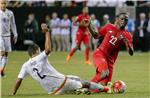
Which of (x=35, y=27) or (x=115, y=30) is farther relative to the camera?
(x=35, y=27)

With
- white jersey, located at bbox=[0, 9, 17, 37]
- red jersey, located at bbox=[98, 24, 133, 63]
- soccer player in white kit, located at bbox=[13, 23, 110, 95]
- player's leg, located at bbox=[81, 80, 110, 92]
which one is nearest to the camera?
soccer player in white kit, located at bbox=[13, 23, 110, 95]

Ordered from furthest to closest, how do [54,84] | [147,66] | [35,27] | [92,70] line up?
[35,27]
[147,66]
[92,70]
[54,84]

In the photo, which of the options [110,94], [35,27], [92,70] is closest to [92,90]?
[110,94]

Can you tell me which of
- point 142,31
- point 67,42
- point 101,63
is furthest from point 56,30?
point 101,63

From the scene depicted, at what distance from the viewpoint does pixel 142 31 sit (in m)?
38.6

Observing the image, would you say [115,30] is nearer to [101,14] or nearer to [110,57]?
[110,57]

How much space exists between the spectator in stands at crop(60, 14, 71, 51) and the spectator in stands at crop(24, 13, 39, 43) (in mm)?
1590

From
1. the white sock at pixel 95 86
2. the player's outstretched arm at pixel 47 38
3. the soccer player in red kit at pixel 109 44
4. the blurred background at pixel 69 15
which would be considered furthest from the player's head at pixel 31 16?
the player's outstretched arm at pixel 47 38

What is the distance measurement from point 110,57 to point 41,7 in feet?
75.2

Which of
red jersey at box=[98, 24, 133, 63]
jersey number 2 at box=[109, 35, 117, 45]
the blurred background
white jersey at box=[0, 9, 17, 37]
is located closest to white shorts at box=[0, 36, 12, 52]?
white jersey at box=[0, 9, 17, 37]

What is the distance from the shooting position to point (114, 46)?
55.4 feet

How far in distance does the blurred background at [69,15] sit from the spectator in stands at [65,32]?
12 mm

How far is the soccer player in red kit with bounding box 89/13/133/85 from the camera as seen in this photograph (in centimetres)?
1645

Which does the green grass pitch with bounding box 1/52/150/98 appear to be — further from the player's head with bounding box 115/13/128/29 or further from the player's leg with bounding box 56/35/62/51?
the player's leg with bounding box 56/35/62/51
